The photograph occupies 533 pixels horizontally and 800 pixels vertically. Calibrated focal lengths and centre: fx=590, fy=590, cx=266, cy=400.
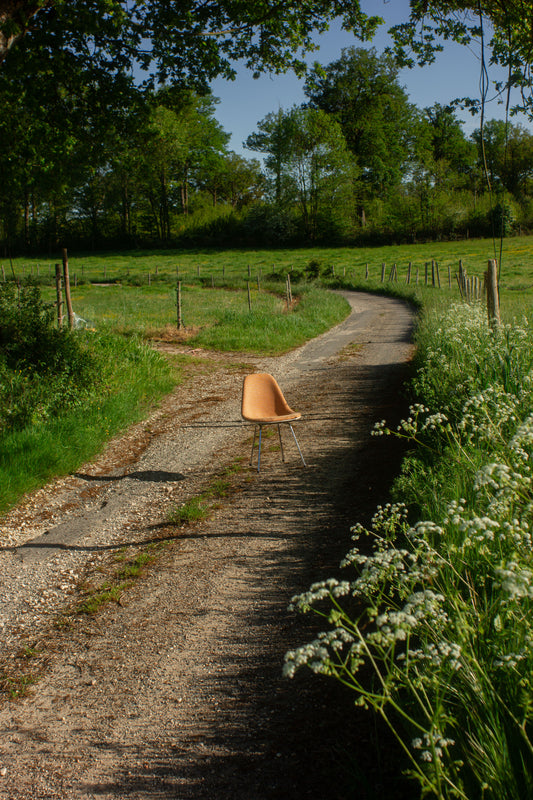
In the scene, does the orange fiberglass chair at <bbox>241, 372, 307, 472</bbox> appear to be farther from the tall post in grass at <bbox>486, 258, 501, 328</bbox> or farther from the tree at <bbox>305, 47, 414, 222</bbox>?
the tree at <bbox>305, 47, 414, 222</bbox>

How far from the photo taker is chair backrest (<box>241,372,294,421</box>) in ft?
25.7

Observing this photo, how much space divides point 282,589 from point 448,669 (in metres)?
2.19

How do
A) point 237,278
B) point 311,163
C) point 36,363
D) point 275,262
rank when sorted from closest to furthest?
point 36,363 < point 237,278 < point 275,262 < point 311,163

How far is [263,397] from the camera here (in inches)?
315

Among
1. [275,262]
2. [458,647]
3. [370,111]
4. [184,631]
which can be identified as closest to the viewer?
[458,647]

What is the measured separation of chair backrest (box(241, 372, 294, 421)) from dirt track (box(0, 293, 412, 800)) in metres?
0.59

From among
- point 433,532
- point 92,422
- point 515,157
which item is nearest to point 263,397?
point 92,422

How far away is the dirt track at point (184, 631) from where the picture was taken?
2.88m

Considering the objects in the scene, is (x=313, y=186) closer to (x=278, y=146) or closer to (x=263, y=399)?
(x=278, y=146)

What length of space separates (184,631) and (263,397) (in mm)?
4273

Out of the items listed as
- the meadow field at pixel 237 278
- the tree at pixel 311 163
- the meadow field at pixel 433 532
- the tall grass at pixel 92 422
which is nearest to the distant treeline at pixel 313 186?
the tree at pixel 311 163

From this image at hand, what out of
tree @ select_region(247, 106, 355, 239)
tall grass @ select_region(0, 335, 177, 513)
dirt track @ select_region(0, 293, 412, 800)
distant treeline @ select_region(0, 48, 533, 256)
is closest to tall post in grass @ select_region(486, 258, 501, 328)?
dirt track @ select_region(0, 293, 412, 800)

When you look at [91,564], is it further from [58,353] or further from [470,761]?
[58,353]

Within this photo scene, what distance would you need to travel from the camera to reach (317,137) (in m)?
67.9
